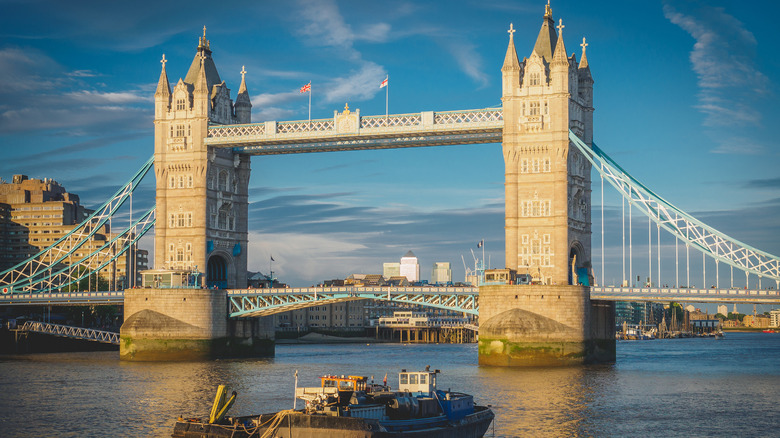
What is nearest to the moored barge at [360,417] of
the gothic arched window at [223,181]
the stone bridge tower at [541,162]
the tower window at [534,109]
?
the stone bridge tower at [541,162]

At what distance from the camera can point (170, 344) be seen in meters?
96.1

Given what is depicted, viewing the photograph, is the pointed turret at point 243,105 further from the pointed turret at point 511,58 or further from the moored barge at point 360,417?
the moored barge at point 360,417

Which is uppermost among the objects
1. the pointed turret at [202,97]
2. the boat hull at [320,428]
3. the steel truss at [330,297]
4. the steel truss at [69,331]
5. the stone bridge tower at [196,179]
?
the pointed turret at [202,97]

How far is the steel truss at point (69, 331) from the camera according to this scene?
117m

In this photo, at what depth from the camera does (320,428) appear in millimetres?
42125

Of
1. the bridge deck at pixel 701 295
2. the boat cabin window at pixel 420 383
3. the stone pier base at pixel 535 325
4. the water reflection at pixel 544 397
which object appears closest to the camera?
the boat cabin window at pixel 420 383

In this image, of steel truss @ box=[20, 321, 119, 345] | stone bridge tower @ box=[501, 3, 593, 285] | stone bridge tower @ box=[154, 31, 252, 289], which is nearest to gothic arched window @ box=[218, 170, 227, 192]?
stone bridge tower @ box=[154, 31, 252, 289]

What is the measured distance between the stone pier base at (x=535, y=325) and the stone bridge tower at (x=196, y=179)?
31.8 meters

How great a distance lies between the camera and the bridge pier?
315ft

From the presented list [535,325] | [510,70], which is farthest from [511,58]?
[535,325]

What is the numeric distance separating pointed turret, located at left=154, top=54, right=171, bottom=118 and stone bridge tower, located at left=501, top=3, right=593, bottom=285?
35.3m

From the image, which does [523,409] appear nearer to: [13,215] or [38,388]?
[38,388]

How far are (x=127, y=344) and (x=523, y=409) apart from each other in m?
52.1

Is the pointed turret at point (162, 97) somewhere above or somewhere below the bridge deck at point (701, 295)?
above
